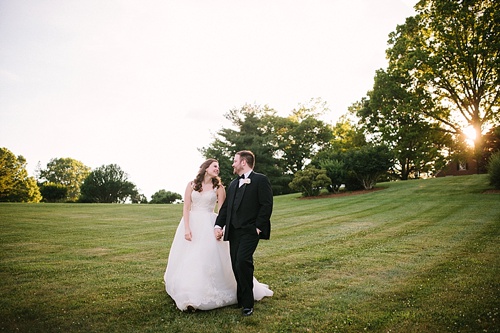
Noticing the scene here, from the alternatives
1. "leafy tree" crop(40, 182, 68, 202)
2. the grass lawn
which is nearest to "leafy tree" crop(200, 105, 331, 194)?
"leafy tree" crop(40, 182, 68, 202)

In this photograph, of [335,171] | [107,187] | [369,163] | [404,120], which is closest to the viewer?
[404,120]

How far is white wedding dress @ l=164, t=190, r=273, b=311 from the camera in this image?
14.9 ft

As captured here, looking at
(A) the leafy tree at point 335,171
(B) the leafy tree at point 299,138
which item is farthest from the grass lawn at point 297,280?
(B) the leafy tree at point 299,138

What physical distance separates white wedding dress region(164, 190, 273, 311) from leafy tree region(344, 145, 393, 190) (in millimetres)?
22135

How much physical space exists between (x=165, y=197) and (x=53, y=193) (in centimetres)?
1575

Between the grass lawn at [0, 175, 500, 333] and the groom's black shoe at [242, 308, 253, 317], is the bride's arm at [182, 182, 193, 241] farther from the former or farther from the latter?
the groom's black shoe at [242, 308, 253, 317]

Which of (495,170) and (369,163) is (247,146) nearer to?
(369,163)

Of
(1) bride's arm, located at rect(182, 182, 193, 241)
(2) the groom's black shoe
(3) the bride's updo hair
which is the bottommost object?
(2) the groom's black shoe

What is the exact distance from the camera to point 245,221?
15.0ft

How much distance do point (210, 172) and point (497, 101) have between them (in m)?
26.0

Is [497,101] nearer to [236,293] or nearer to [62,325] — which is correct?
[236,293]

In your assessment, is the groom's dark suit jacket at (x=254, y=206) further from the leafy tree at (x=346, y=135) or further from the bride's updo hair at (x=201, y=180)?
the leafy tree at (x=346, y=135)

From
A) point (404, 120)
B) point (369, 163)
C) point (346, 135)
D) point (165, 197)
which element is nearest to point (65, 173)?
point (165, 197)

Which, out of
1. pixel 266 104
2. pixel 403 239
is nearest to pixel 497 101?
pixel 403 239
